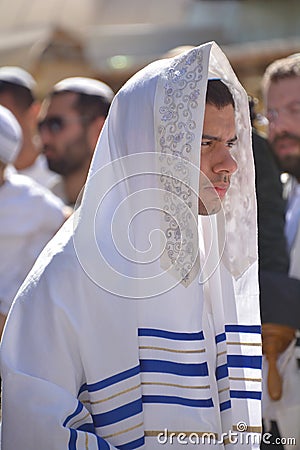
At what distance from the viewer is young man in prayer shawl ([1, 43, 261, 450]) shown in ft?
8.89

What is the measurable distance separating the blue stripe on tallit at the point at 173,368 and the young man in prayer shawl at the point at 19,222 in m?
1.80

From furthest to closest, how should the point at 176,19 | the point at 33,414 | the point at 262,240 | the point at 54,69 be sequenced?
the point at 176,19
the point at 54,69
the point at 262,240
the point at 33,414

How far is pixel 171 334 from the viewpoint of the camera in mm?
2816

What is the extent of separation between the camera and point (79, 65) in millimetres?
9656

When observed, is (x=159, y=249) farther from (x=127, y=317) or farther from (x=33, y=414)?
(x=33, y=414)

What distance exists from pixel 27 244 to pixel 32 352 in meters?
2.02

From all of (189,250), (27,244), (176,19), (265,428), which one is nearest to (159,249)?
(189,250)

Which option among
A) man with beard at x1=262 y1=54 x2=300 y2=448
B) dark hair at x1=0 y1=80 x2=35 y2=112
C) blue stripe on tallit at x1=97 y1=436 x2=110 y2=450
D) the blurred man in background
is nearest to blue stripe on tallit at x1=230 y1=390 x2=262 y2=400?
blue stripe on tallit at x1=97 y1=436 x2=110 y2=450

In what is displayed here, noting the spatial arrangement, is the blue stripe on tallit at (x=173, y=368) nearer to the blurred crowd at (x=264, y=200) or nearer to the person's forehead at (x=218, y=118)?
the blurred crowd at (x=264, y=200)

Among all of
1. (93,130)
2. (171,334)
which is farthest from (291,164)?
(171,334)

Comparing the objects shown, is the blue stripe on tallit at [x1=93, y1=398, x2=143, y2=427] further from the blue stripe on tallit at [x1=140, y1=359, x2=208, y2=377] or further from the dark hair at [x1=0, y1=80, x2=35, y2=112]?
the dark hair at [x1=0, y1=80, x2=35, y2=112]

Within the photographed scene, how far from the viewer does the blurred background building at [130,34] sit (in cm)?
918

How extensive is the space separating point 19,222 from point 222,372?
6.28 feet

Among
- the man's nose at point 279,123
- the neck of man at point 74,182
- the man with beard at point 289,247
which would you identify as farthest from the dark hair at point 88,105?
the man's nose at point 279,123
